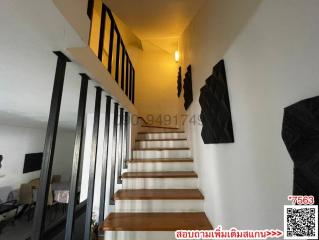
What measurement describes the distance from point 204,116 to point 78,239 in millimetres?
2597

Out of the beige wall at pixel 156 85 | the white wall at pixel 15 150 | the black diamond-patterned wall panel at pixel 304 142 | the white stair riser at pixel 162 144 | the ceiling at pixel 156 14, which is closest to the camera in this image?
the black diamond-patterned wall panel at pixel 304 142

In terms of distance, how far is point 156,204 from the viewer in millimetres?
1853

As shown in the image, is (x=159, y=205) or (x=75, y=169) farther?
(x=159, y=205)

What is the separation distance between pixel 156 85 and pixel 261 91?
481cm

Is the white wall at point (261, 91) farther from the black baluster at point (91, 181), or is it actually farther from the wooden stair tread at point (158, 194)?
the black baluster at point (91, 181)

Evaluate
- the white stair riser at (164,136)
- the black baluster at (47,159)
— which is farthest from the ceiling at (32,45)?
the white stair riser at (164,136)

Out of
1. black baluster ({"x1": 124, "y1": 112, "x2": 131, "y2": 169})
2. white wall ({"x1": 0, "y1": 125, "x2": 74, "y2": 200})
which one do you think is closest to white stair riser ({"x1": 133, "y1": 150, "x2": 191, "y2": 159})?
black baluster ({"x1": 124, "y1": 112, "x2": 131, "y2": 169})

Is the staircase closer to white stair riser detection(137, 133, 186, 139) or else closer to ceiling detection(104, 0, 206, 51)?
white stair riser detection(137, 133, 186, 139)

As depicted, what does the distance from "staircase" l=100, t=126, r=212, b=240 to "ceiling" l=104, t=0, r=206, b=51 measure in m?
2.26

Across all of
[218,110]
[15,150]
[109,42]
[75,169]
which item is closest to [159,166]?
[75,169]

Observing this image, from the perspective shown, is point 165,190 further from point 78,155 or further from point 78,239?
point 78,239

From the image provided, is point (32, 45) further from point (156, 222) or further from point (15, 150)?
point (15, 150)

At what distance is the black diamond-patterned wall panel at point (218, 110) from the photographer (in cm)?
118

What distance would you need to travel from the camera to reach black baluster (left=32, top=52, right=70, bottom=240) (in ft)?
3.20
